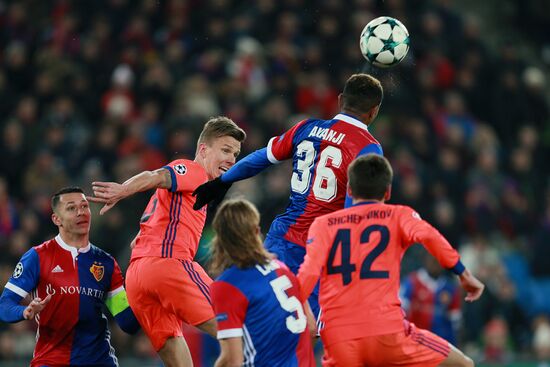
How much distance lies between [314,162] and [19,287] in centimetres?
220

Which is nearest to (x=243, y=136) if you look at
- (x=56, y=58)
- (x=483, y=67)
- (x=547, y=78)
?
(x=56, y=58)

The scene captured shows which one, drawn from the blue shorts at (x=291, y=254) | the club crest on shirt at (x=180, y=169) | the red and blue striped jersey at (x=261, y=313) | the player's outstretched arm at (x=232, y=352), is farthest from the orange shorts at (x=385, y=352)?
the club crest on shirt at (x=180, y=169)

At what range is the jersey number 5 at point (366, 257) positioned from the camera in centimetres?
614

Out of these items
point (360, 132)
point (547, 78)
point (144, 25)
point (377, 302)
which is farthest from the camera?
point (547, 78)

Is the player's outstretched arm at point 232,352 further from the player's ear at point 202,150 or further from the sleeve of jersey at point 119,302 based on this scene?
the player's ear at point 202,150

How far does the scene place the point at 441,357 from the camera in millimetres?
6297

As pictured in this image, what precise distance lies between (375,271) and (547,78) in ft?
40.3

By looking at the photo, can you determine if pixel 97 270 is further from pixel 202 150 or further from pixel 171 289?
pixel 202 150

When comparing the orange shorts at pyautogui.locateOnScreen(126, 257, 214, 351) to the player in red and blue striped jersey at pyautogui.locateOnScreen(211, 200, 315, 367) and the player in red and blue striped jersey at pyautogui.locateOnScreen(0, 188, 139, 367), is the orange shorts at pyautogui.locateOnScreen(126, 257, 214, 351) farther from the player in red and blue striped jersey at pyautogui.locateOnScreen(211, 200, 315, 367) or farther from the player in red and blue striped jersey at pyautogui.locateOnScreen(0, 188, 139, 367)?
the player in red and blue striped jersey at pyautogui.locateOnScreen(211, 200, 315, 367)

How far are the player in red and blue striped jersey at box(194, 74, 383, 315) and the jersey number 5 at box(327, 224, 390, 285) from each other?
1.15m

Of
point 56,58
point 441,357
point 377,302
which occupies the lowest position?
point 441,357

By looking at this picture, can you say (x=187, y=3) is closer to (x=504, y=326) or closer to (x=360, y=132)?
(x=504, y=326)

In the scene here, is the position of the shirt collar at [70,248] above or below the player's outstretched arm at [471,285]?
above

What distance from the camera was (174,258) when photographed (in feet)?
25.2
